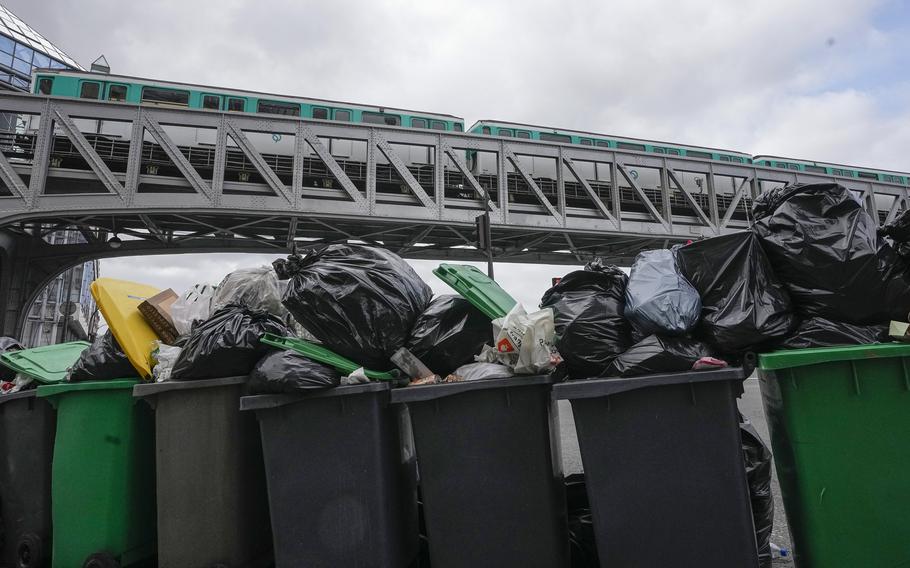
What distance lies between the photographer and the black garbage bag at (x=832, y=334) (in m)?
1.92

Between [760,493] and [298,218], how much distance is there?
13.4 m

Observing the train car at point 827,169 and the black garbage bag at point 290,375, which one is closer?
the black garbage bag at point 290,375

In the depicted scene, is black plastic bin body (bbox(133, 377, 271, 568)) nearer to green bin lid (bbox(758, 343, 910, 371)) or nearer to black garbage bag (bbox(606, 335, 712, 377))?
black garbage bag (bbox(606, 335, 712, 377))

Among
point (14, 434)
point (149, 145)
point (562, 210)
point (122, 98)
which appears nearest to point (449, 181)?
point (562, 210)

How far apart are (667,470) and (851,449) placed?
26.7 inches

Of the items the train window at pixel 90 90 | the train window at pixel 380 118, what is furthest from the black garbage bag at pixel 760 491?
the train window at pixel 90 90

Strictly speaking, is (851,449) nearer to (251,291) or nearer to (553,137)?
(251,291)

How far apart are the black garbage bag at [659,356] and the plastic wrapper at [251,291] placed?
220 centimetres

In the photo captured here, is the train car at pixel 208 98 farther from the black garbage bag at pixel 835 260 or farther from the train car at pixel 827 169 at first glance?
the train car at pixel 827 169

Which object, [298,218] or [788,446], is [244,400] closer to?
[788,446]

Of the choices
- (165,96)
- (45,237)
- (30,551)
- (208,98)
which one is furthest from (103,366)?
(45,237)

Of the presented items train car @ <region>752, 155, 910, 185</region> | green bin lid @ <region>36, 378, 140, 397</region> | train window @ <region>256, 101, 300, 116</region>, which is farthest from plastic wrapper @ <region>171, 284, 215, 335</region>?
train car @ <region>752, 155, 910, 185</region>

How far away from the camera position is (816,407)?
185cm

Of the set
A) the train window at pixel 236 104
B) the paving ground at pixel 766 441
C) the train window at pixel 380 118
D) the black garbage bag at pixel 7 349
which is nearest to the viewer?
the paving ground at pixel 766 441
